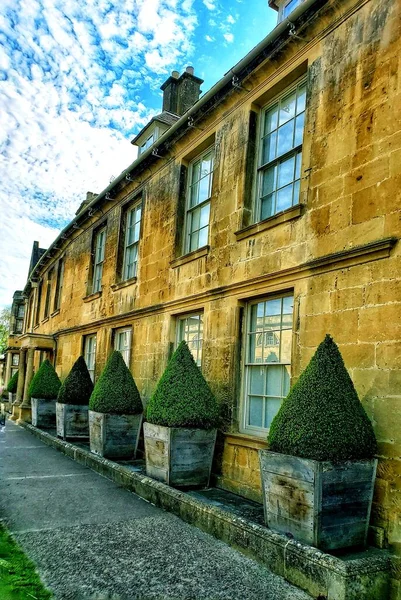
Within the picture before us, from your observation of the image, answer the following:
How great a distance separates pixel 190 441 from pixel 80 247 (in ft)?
31.9

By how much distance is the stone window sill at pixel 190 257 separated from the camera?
7.80 meters

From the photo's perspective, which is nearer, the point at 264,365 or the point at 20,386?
the point at 264,365

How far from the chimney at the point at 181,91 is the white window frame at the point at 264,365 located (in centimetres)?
875

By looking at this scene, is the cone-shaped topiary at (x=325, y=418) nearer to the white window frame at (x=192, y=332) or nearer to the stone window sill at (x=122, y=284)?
the white window frame at (x=192, y=332)

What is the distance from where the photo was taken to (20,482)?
22.6ft

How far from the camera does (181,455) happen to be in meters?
6.19

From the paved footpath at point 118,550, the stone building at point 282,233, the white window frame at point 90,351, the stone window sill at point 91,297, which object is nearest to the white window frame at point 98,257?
the stone window sill at point 91,297

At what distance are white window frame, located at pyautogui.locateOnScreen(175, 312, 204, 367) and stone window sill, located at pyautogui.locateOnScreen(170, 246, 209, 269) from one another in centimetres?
94

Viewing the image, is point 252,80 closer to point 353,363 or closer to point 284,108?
point 284,108

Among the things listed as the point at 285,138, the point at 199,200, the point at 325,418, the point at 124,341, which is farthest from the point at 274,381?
the point at 124,341

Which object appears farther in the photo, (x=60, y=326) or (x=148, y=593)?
(x=60, y=326)

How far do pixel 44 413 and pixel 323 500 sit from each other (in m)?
10.5

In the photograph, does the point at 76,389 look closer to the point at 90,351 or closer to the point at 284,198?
the point at 90,351

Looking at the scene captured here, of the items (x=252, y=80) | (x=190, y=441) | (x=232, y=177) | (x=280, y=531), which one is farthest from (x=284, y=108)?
(x=280, y=531)
